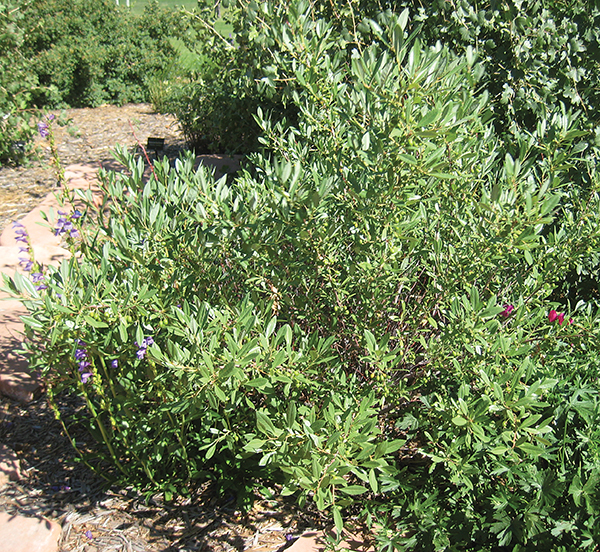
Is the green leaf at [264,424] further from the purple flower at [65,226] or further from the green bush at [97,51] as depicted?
the green bush at [97,51]

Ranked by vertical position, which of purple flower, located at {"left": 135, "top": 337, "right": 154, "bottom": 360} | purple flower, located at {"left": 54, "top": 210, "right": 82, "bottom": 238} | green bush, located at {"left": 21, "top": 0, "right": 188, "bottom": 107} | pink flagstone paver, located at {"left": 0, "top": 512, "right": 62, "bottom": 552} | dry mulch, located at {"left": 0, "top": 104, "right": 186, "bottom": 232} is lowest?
pink flagstone paver, located at {"left": 0, "top": 512, "right": 62, "bottom": 552}

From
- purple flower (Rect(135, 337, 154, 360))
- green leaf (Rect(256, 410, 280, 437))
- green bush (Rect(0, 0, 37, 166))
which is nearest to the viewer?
→ green leaf (Rect(256, 410, 280, 437))

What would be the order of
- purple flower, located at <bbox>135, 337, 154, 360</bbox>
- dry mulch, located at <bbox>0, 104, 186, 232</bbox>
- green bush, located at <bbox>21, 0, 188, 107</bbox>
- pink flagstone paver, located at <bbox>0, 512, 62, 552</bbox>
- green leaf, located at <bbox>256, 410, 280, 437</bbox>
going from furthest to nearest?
1. green bush, located at <bbox>21, 0, 188, 107</bbox>
2. dry mulch, located at <bbox>0, 104, 186, 232</bbox>
3. pink flagstone paver, located at <bbox>0, 512, 62, 552</bbox>
4. purple flower, located at <bbox>135, 337, 154, 360</bbox>
5. green leaf, located at <bbox>256, 410, 280, 437</bbox>

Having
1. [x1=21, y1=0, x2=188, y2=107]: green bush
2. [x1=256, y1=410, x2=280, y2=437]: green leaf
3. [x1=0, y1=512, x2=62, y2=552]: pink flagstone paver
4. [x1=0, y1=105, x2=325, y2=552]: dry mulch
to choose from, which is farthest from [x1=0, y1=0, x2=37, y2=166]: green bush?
[x1=256, y1=410, x2=280, y2=437]: green leaf

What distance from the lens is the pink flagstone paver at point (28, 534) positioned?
7.19 ft

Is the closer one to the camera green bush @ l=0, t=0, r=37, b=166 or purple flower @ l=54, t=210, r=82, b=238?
purple flower @ l=54, t=210, r=82, b=238

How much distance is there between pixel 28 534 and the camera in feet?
7.32

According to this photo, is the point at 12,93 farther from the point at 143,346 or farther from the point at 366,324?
the point at 366,324

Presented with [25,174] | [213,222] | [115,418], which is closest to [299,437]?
[213,222]

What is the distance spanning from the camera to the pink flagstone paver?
2.19 meters

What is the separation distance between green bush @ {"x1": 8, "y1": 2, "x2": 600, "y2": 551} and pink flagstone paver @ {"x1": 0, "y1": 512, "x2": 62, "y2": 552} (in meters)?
0.36

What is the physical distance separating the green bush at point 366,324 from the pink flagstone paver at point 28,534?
36 cm

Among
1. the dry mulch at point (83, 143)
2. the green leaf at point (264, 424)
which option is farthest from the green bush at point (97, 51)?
the green leaf at point (264, 424)

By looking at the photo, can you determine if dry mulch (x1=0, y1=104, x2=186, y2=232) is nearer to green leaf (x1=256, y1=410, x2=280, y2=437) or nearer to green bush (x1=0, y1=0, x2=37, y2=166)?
green bush (x1=0, y1=0, x2=37, y2=166)
